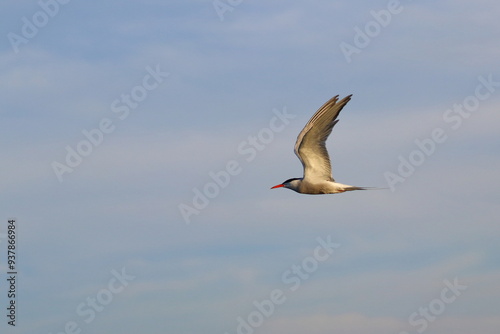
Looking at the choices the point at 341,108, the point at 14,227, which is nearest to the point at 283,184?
the point at 341,108

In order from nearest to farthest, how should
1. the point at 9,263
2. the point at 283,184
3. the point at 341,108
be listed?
the point at 341,108
the point at 283,184
the point at 9,263

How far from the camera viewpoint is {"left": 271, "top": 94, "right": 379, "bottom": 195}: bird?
3944 centimetres

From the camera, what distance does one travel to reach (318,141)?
4034 centimetres

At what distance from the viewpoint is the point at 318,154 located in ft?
134

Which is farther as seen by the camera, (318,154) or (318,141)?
(318,154)

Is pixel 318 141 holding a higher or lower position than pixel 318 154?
higher

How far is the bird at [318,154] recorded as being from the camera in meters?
39.4

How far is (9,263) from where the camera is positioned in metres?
45.0

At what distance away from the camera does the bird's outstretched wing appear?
3934cm

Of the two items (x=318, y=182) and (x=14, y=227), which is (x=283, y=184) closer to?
(x=318, y=182)

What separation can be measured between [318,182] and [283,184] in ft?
5.16

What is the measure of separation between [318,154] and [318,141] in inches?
24.0

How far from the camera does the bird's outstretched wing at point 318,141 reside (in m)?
39.3

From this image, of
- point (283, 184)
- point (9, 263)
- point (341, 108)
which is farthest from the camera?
point (9, 263)
